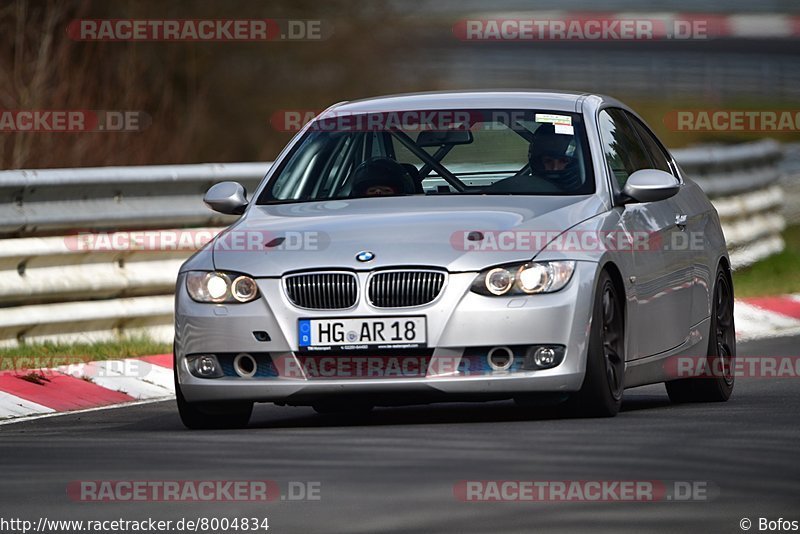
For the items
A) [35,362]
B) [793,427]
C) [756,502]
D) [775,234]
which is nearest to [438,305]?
[793,427]

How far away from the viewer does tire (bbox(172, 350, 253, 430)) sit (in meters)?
9.86

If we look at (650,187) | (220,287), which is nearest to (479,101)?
(650,187)

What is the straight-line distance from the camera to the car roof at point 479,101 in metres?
10.9

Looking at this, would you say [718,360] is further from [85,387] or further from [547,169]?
[85,387]

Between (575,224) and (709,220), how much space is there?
7.12 feet

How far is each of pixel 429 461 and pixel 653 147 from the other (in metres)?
4.08

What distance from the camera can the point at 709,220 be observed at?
11.7 metres

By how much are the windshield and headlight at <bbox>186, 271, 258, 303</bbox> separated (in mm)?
954

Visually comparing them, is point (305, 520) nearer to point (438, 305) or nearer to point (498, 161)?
point (438, 305)

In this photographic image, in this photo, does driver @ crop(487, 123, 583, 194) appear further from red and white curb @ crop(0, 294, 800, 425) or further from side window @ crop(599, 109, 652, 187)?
red and white curb @ crop(0, 294, 800, 425)

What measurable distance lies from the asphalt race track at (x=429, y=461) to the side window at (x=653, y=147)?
53.8 inches

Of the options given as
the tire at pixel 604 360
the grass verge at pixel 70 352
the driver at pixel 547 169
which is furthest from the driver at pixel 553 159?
the grass verge at pixel 70 352

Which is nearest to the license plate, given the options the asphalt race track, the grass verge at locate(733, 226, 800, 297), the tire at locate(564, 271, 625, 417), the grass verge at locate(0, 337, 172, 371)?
the asphalt race track

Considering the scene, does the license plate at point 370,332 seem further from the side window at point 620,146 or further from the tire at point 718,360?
the tire at point 718,360
